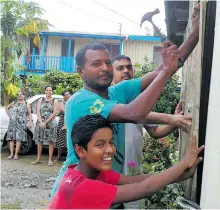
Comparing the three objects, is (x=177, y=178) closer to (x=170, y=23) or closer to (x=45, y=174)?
(x=170, y=23)

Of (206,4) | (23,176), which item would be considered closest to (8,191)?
(23,176)

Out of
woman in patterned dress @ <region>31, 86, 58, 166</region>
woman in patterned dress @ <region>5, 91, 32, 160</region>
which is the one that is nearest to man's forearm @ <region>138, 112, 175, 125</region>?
woman in patterned dress @ <region>31, 86, 58, 166</region>

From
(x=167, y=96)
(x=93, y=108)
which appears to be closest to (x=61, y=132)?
(x=167, y=96)

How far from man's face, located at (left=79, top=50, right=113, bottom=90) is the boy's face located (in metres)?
0.31

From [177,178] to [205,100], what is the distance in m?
0.37

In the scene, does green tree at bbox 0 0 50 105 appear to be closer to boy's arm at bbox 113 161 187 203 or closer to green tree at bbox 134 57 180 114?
boy's arm at bbox 113 161 187 203

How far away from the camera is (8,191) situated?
570 cm

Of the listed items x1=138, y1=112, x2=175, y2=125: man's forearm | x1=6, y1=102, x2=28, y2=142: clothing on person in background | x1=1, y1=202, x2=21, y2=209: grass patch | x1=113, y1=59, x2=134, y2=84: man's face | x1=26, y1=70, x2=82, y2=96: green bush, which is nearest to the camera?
x1=138, y1=112, x2=175, y2=125: man's forearm

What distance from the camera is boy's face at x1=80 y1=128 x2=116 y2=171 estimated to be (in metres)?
1.63

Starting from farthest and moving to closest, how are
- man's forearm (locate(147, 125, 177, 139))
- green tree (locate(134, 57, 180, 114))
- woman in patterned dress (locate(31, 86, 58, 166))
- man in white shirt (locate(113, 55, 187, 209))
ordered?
green tree (locate(134, 57, 180, 114))
woman in patterned dress (locate(31, 86, 58, 166))
man in white shirt (locate(113, 55, 187, 209))
man's forearm (locate(147, 125, 177, 139))

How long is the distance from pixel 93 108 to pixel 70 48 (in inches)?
750

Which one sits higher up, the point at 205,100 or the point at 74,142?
the point at 205,100

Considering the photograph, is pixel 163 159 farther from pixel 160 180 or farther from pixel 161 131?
pixel 160 180

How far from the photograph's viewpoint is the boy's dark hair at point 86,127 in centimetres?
164
